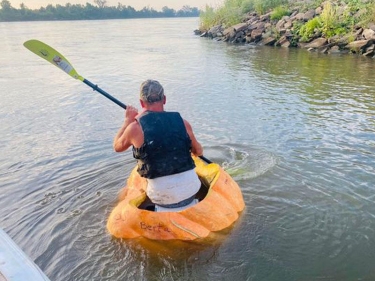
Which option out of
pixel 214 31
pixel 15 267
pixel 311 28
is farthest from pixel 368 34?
pixel 15 267

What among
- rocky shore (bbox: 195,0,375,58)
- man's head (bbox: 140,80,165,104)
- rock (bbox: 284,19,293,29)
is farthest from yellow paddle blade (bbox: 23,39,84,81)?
rock (bbox: 284,19,293,29)

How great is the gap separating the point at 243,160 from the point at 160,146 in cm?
268

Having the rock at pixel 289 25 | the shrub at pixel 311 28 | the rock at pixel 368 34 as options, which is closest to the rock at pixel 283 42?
the shrub at pixel 311 28

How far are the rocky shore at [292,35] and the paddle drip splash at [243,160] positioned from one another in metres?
10.9

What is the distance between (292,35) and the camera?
62.6 feet

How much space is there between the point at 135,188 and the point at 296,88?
7.13 m

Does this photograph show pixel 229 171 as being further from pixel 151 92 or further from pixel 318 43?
pixel 318 43

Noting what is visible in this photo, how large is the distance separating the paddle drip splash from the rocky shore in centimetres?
1095

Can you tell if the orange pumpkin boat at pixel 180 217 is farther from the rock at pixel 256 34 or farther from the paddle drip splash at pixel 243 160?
the rock at pixel 256 34

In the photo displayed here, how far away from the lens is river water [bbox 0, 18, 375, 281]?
3.61 metres

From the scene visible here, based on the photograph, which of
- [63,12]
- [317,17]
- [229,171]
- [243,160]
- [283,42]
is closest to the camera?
[229,171]

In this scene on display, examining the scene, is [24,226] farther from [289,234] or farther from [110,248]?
[289,234]

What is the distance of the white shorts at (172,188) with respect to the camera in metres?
3.74

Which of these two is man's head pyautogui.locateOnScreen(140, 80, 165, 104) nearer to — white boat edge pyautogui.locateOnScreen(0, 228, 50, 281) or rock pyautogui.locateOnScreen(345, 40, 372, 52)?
white boat edge pyautogui.locateOnScreen(0, 228, 50, 281)
